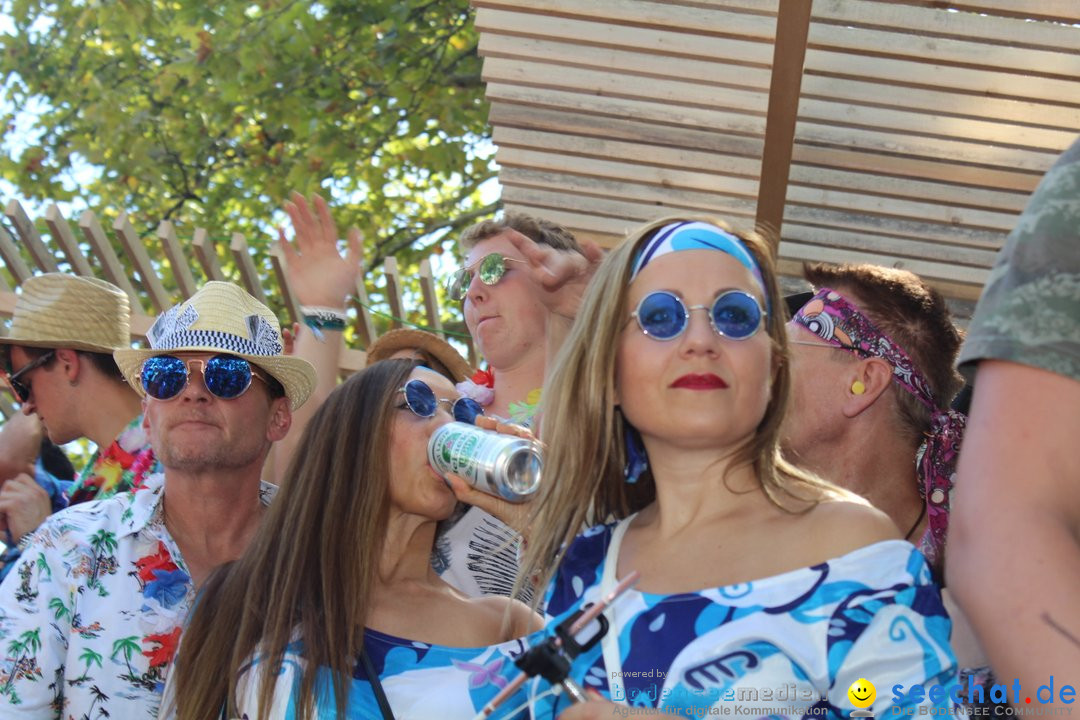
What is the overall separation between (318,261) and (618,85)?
1.15 m

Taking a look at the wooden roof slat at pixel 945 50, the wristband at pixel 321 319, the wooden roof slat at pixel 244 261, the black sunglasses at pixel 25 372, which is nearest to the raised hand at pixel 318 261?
the wristband at pixel 321 319

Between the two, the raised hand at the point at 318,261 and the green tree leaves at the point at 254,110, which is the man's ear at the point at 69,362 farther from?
the green tree leaves at the point at 254,110

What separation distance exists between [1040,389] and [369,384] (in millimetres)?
1972

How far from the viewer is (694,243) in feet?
8.15

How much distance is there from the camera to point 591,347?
8.19 ft

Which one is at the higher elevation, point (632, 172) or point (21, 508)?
point (632, 172)

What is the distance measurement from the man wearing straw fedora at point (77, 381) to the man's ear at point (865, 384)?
221 centimetres

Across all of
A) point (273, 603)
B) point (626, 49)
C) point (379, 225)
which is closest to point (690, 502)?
point (273, 603)

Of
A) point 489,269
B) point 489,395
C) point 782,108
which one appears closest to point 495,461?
point 489,395

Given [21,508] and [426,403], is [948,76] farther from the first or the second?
[21,508]

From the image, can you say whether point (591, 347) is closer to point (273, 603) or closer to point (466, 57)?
point (273, 603)

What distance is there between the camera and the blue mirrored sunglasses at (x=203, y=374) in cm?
363

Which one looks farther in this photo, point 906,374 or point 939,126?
point 939,126

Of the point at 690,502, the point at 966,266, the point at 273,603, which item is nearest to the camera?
the point at 690,502
